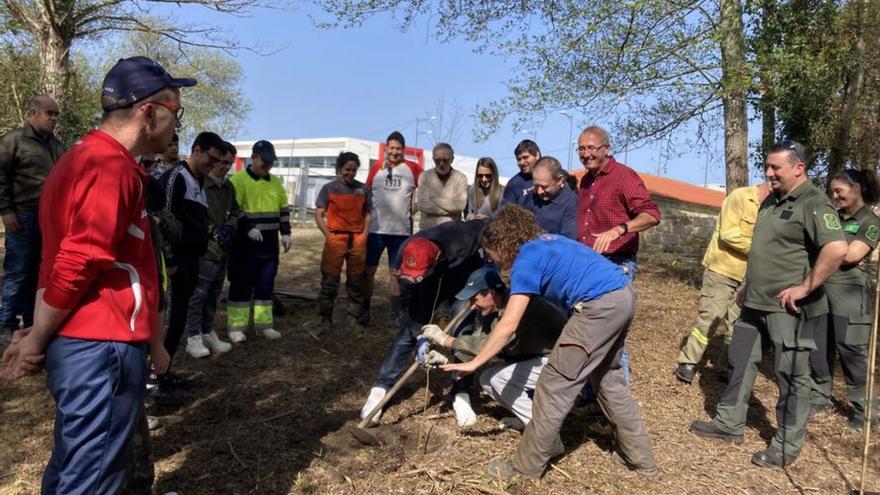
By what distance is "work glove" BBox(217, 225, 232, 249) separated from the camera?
4855mm

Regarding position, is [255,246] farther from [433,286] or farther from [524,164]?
[524,164]

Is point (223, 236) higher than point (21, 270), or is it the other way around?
point (223, 236)

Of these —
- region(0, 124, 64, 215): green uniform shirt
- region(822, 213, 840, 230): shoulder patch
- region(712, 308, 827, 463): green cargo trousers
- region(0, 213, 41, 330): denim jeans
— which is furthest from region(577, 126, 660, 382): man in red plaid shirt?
region(0, 213, 41, 330): denim jeans

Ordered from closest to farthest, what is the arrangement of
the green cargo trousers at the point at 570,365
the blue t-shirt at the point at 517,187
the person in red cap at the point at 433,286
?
the green cargo trousers at the point at 570,365 → the person in red cap at the point at 433,286 → the blue t-shirt at the point at 517,187

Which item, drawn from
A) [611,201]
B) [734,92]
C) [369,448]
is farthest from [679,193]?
[369,448]

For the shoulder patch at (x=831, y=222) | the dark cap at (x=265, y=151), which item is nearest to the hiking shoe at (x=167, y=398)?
the dark cap at (x=265, y=151)

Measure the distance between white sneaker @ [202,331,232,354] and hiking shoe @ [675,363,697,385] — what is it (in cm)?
396

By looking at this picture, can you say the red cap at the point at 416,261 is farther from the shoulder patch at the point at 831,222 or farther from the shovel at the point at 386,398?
the shoulder patch at the point at 831,222

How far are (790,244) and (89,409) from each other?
3760 mm

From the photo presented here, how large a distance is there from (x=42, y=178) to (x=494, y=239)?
395 centimetres

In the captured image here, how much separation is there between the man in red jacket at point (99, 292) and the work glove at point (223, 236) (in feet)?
9.61

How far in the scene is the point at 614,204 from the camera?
4.35m

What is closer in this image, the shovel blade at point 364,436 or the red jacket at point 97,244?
the red jacket at point 97,244

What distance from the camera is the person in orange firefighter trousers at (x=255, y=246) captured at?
5.54 metres
